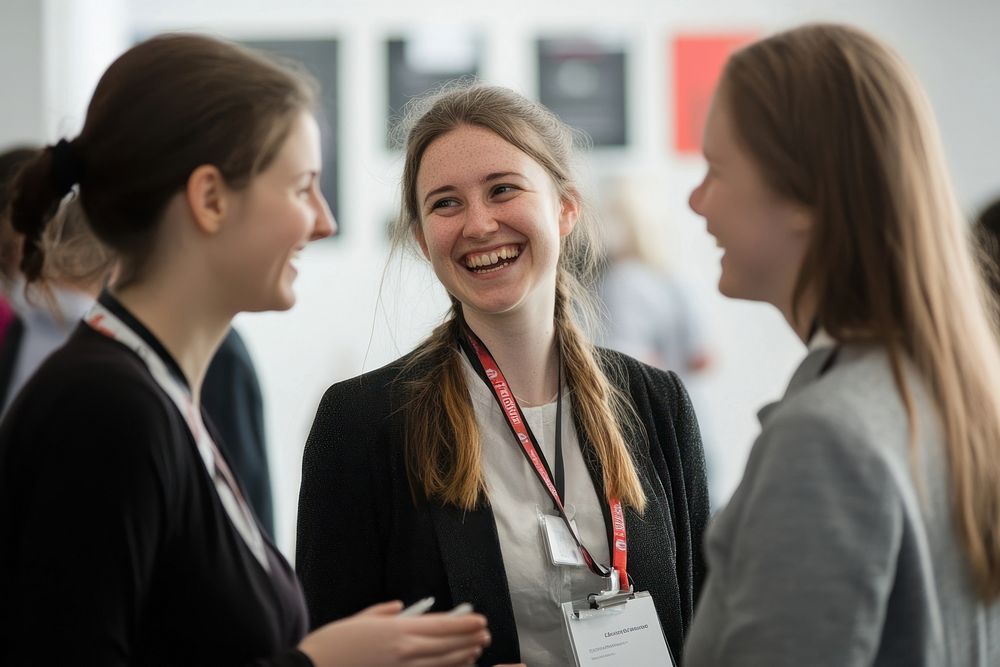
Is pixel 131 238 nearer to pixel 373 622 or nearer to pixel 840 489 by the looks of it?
pixel 373 622

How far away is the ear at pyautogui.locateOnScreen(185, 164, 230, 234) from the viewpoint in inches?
53.5

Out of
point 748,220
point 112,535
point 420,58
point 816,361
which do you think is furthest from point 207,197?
point 420,58

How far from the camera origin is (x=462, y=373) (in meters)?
2.10

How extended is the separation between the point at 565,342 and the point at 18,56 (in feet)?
12.7

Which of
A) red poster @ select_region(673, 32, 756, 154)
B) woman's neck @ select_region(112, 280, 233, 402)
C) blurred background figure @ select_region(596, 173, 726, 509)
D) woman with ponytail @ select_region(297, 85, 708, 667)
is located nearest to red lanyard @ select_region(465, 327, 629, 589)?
woman with ponytail @ select_region(297, 85, 708, 667)

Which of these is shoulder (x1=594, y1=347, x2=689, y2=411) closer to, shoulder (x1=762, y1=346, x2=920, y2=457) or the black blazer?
the black blazer

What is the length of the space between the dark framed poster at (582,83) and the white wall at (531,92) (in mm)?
80

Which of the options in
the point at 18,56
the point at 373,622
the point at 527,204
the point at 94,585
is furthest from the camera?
the point at 18,56

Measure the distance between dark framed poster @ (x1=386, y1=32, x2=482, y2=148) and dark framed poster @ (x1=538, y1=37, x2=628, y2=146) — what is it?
41 centimetres

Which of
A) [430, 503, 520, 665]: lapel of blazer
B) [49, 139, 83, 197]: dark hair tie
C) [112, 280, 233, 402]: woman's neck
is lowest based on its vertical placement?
[430, 503, 520, 665]: lapel of blazer

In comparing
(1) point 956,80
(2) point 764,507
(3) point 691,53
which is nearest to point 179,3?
(3) point 691,53

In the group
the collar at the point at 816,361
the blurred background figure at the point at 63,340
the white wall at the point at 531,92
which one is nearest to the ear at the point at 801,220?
the collar at the point at 816,361

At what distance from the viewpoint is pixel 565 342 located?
2225mm

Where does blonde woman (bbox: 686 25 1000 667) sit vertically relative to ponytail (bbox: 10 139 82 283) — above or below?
below
